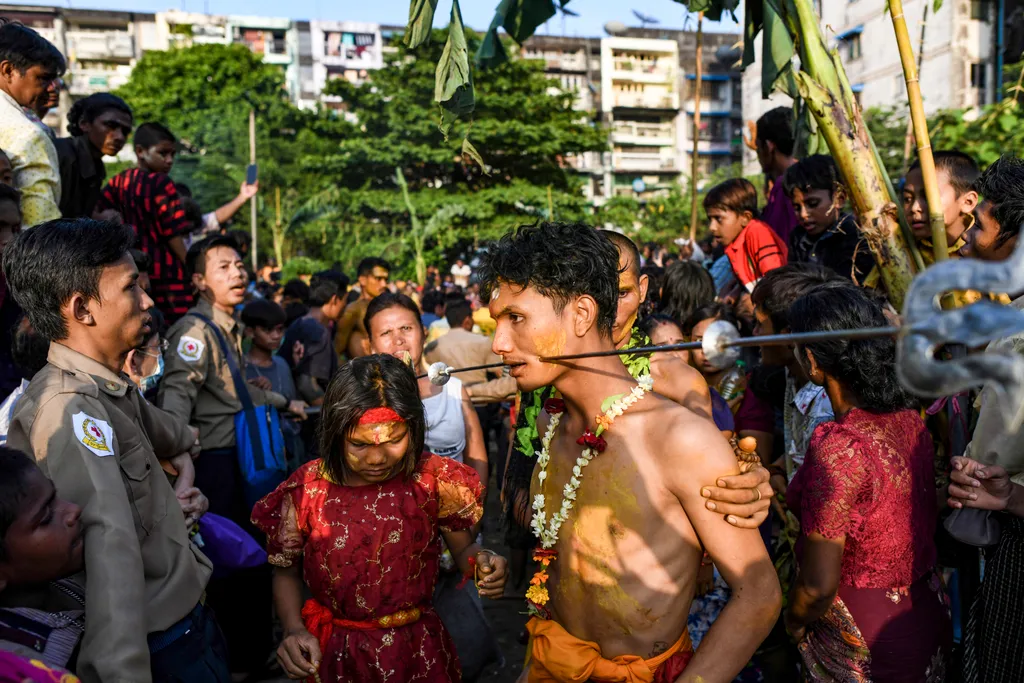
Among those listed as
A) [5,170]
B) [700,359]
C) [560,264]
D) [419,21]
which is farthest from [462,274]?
[560,264]

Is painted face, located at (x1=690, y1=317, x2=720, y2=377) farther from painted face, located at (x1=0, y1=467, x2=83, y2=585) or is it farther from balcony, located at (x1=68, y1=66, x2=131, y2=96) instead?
balcony, located at (x1=68, y1=66, x2=131, y2=96)

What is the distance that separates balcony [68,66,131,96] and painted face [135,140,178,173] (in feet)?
159

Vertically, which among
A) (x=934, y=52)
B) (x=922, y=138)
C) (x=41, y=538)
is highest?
(x=934, y=52)

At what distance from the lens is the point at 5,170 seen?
3.52m

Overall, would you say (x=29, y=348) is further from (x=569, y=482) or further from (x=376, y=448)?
(x=569, y=482)

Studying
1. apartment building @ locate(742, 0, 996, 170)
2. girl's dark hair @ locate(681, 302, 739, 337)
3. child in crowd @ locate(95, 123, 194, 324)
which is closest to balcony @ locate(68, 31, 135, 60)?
apartment building @ locate(742, 0, 996, 170)

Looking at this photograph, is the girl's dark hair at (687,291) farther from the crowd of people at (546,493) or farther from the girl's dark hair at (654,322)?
the crowd of people at (546,493)

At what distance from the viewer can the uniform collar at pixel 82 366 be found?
95.7 inches

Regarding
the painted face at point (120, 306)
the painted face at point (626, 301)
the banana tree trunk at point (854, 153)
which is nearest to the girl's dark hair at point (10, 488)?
the painted face at point (120, 306)

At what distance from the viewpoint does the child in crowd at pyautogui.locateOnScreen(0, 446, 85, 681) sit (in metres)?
1.99

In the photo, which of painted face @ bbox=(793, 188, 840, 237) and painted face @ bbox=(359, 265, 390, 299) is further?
painted face @ bbox=(359, 265, 390, 299)

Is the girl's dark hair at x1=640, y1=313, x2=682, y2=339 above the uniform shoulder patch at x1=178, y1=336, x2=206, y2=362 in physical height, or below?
above

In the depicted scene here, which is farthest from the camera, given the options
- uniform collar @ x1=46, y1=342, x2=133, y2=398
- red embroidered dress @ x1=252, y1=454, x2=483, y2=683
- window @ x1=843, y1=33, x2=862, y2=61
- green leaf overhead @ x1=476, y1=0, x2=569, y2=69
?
window @ x1=843, y1=33, x2=862, y2=61

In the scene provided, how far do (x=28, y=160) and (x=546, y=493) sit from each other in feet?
9.96
